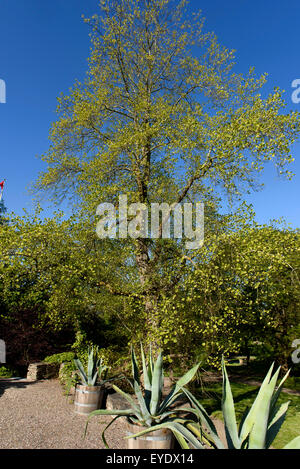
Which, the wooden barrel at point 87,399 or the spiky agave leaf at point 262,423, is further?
the wooden barrel at point 87,399

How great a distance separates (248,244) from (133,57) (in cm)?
906

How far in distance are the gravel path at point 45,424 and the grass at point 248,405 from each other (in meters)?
2.84

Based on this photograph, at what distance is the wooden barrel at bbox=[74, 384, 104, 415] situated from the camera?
7344mm

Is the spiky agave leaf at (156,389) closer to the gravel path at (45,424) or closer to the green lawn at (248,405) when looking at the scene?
the gravel path at (45,424)

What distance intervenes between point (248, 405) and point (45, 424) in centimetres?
542

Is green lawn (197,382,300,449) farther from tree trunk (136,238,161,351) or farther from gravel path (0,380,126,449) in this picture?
gravel path (0,380,126,449)

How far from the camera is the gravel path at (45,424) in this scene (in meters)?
5.45

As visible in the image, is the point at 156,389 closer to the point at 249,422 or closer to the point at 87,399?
the point at 249,422

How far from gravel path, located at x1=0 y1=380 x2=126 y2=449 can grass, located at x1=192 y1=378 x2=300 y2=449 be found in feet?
9.31

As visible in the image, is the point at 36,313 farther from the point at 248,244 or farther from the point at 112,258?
the point at 248,244

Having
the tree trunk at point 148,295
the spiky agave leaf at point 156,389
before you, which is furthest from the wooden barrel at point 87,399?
the spiky agave leaf at point 156,389
